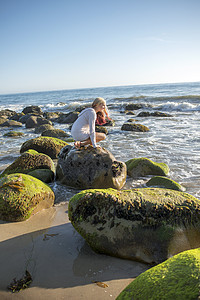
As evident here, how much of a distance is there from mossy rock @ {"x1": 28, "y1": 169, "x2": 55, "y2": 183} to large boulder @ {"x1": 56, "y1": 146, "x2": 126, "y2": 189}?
0.35 m

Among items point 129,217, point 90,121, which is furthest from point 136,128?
point 129,217

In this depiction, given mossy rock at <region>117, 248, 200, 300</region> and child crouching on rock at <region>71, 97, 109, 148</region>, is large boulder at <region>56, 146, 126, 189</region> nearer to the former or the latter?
child crouching on rock at <region>71, 97, 109, 148</region>

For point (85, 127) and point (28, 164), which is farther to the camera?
point (28, 164)

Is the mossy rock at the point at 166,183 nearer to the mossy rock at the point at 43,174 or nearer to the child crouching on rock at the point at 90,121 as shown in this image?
the child crouching on rock at the point at 90,121

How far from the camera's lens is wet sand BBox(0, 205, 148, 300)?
230cm

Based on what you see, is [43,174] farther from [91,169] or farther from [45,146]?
[45,146]

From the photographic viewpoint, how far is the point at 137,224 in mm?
2906

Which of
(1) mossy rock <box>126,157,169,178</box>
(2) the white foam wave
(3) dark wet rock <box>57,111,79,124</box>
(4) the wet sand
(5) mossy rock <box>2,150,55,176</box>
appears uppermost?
(2) the white foam wave

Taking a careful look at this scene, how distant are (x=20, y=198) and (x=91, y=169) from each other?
183 cm

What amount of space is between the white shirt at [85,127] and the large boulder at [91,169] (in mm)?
278

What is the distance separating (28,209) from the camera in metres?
3.79

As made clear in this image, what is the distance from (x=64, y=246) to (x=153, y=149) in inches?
238

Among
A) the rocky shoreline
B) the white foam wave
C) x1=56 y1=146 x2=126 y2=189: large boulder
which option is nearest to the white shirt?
x1=56 y1=146 x2=126 y2=189: large boulder

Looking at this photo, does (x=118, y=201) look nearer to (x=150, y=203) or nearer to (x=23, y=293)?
(x=150, y=203)
